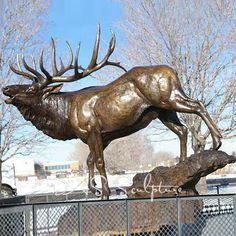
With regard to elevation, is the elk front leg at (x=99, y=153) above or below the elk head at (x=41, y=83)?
below

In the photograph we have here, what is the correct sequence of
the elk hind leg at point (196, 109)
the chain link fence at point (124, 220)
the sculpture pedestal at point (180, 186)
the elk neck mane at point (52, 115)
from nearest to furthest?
the chain link fence at point (124, 220) < the sculpture pedestal at point (180, 186) < the elk hind leg at point (196, 109) < the elk neck mane at point (52, 115)

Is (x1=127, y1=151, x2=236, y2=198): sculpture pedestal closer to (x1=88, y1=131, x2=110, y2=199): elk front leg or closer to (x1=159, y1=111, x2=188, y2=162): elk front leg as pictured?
(x1=159, y1=111, x2=188, y2=162): elk front leg

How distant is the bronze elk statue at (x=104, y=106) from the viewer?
6.93m

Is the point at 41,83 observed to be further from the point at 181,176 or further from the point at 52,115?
the point at 181,176

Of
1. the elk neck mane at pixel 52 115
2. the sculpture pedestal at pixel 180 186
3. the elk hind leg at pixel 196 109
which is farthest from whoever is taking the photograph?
the elk neck mane at pixel 52 115

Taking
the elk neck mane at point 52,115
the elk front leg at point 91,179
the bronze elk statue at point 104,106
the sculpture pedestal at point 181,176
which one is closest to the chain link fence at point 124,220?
the sculpture pedestal at point 181,176

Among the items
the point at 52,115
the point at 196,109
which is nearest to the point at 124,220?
the point at 196,109

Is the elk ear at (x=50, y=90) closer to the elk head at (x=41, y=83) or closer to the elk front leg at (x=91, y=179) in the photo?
the elk head at (x=41, y=83)

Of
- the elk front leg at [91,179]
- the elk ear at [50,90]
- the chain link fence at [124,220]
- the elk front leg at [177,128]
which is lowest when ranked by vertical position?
the chain link fence at [124,220]

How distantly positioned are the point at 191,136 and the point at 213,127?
9.29 metres

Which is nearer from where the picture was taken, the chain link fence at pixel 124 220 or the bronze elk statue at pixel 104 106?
the chain link fence at pixel 124 220

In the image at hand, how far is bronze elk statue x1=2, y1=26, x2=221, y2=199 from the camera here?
6.93m

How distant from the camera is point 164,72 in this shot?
23.0ft

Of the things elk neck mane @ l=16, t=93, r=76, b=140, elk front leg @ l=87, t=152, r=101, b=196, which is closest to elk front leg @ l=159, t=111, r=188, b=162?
elk front leg @ l=87, t=152, r=101, b=196
